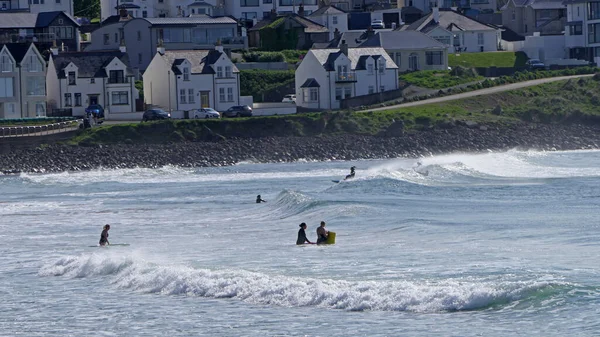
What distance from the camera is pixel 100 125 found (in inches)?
3081

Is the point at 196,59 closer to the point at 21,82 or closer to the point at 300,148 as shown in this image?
the point at 21,82

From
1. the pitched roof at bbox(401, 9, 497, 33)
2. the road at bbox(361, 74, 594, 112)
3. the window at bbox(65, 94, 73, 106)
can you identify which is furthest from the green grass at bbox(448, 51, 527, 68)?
the window at bbox(65, 94, 73, 106)

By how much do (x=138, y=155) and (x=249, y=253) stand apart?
131ft

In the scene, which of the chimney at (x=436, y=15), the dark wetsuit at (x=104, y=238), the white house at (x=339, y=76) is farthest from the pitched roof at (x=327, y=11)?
the dark wetsuit at (x=104, y=238)

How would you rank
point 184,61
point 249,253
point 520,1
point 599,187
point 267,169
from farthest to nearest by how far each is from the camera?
point 520,1, point 184,61, point 267,169, point 599,187, point 249,253

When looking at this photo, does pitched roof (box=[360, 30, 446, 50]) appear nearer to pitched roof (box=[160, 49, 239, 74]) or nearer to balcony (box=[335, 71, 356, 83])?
balcony (box=[335, 71, 356, 83])

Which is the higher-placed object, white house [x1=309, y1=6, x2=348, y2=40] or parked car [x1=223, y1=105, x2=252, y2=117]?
white house [x1=309, y1=6, x2=348, y2=40]

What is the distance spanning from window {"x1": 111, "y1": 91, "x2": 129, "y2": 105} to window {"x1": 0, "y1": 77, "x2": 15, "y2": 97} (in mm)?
6637

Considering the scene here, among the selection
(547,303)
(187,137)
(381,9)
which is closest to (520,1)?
(381,9)

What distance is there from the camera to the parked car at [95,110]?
8371 cm

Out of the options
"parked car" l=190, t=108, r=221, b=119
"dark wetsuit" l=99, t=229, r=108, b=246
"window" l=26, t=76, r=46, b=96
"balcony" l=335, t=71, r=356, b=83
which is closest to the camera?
"dark wetsuit" l=99, t=229, r=108, b=246

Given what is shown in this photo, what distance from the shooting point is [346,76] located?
294 ft

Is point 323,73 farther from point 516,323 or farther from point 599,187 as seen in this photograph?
point 516,323

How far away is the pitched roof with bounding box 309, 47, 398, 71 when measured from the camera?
8925cm
